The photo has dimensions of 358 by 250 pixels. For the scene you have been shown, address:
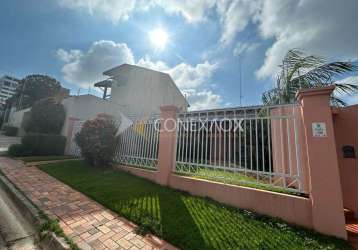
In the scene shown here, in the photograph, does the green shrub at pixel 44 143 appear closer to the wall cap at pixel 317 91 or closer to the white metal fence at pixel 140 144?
the white metal fence at pixel 140 144

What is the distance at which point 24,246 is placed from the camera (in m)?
2.56

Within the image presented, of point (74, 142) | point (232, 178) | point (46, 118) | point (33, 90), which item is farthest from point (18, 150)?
point (33, 90)

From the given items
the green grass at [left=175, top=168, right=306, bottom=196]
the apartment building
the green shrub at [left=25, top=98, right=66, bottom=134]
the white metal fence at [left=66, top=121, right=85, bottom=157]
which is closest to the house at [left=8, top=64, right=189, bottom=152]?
the green shrub at [left=25, top=98, right=66, bottom=134]

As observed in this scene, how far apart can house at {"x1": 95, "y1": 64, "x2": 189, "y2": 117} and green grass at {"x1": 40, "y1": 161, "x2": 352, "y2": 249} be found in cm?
1324

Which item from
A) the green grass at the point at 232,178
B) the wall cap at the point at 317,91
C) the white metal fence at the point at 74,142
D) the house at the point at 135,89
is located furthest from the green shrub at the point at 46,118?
the wall cap at the point at 317,91

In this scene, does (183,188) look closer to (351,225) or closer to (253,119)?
(253,119)

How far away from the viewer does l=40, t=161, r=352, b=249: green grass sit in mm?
2562

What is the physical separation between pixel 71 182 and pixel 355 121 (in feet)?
25.2

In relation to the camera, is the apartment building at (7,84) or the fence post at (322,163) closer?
the fence post at (322,163)

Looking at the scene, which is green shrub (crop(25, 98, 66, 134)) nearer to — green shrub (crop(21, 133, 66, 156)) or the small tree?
green shrub (crop(21, 133, 66, 156))

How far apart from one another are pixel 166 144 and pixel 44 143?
9302mm

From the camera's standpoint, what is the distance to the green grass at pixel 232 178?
11.7 ft

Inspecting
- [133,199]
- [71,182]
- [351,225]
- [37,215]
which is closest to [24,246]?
[37,215]

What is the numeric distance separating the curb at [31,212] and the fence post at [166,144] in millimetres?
2906
